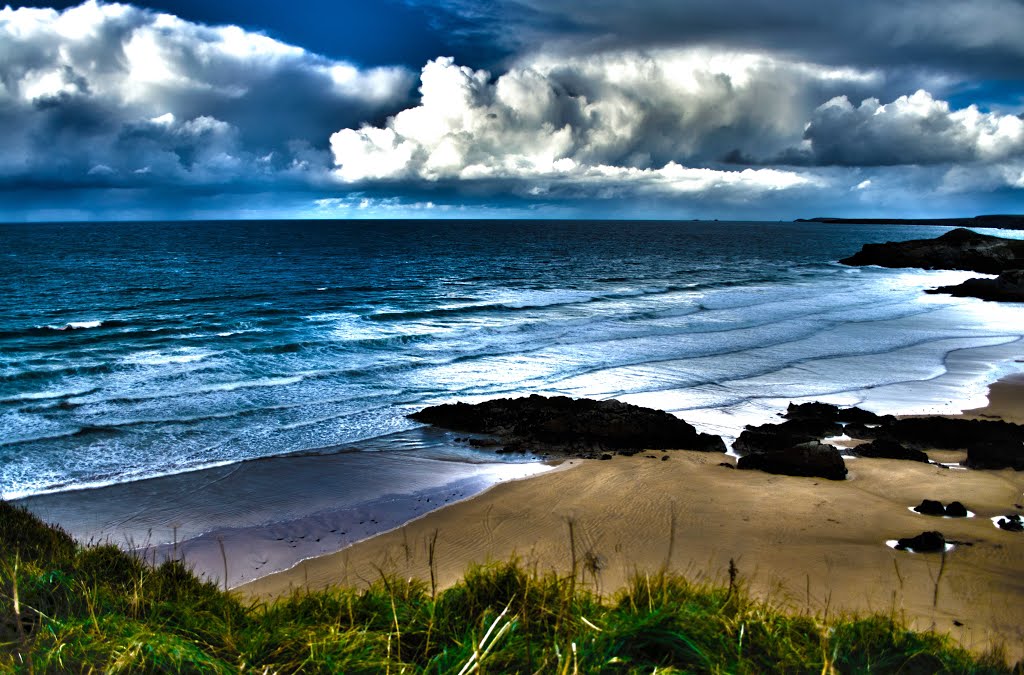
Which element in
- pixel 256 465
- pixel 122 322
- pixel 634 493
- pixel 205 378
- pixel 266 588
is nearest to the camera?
pixel 266 588

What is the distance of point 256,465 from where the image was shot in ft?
44.5

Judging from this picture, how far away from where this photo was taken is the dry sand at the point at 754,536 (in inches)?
315

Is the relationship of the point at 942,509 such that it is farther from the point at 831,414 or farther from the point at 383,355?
the point at 383,355

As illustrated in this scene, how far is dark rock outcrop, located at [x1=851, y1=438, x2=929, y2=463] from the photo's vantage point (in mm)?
13391

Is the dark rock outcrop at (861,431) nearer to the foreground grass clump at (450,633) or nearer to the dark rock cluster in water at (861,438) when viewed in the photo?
the dark rock cluster in water at (861,438)

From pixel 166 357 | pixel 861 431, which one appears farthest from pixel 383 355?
pixel 861 431

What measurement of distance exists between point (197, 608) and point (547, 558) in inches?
212

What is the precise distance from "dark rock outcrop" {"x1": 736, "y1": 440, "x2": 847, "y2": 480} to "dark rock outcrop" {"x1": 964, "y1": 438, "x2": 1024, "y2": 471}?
261cm

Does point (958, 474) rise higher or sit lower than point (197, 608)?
lower

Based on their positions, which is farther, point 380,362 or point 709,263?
point 709,263

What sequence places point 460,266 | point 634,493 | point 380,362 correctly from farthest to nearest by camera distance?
point 460,266
point 380,362
point 634,493

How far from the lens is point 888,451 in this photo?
13.6m

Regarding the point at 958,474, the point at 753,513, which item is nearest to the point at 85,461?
the point at 753,513

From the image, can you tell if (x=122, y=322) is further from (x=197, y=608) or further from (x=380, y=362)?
(x=197, y=608)
